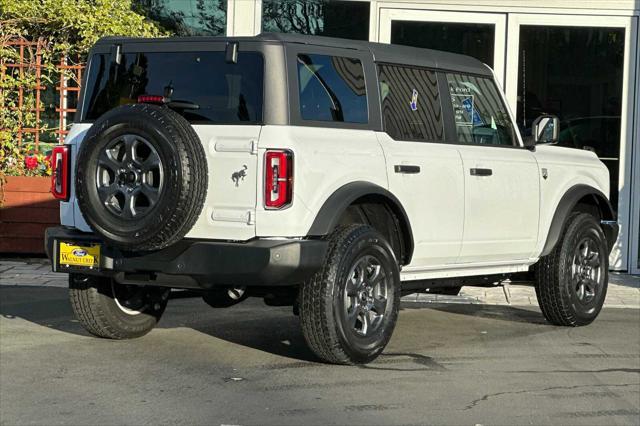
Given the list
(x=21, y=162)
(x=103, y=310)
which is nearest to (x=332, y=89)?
(x=103, y=310)

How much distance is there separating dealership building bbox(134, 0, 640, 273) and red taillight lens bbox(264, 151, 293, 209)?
261 inches

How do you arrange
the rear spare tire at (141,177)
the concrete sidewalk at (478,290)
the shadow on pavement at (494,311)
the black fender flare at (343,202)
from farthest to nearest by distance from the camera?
the concrete sidewalk at (478,290), the shadow on pavement at (494,311), the black fender flare at (343,202), the rear spare tire at (141,177)

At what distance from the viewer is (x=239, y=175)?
652 cm

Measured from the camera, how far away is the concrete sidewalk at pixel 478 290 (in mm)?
10469

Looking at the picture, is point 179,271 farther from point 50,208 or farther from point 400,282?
point 50,208

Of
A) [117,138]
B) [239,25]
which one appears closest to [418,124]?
[117,138]

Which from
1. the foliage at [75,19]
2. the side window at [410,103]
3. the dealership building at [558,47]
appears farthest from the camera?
the foliage at [75,19]

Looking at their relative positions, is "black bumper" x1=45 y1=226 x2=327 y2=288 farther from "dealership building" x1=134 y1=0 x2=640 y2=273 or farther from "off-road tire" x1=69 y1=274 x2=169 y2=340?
"dealership building" x1=134 y1=0 x2=640 y2=273

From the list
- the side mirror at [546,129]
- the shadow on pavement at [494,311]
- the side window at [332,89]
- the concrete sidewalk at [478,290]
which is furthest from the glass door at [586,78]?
the side window at [332,89]

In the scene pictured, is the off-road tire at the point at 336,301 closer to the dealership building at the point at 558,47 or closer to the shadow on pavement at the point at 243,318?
the shadow on pavement at the point at 243,318

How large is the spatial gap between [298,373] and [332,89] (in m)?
1.72

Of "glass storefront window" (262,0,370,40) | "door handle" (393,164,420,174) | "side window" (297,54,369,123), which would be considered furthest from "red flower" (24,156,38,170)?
"door handle" (393,164,420,174)

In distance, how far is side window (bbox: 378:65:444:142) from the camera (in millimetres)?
7445

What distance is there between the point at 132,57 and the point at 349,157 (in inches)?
60.1
